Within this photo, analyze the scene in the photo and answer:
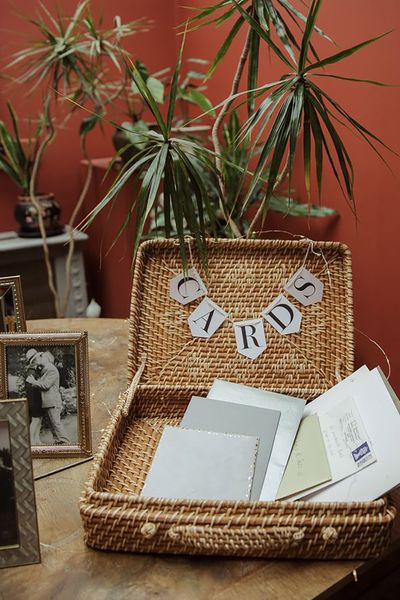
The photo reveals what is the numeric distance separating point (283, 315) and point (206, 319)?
16cm

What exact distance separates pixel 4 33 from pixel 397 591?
103 inches

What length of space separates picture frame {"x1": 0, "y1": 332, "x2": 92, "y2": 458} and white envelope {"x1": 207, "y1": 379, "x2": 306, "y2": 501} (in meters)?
0.26

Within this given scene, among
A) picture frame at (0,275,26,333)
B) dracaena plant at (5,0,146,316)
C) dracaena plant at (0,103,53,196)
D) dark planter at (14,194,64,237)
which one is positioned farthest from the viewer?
dark planter at (14,194,64,237)

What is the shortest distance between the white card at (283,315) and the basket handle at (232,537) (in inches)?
19.8

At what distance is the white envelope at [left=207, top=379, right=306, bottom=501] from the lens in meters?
0.96

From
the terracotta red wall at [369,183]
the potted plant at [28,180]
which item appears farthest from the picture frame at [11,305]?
the potted plant at [28,180]

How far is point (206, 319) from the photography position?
125 centimetres

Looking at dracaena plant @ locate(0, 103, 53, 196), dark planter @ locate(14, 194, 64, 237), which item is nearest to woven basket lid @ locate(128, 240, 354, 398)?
dracaena plant @ locate(0, 103, 53, 196)

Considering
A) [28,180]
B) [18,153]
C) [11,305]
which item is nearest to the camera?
[11,305]

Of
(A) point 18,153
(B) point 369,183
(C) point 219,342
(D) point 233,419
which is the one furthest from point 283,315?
(A) point 18,153

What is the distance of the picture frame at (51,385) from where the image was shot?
1058mm

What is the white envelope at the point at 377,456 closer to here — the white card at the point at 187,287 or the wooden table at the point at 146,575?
the wooden table at the point at 146,575

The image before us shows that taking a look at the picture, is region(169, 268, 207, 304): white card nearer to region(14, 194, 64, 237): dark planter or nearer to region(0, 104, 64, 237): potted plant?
region(0, 104, 64, 237): potted plant

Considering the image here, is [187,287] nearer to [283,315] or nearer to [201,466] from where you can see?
[283,315]
